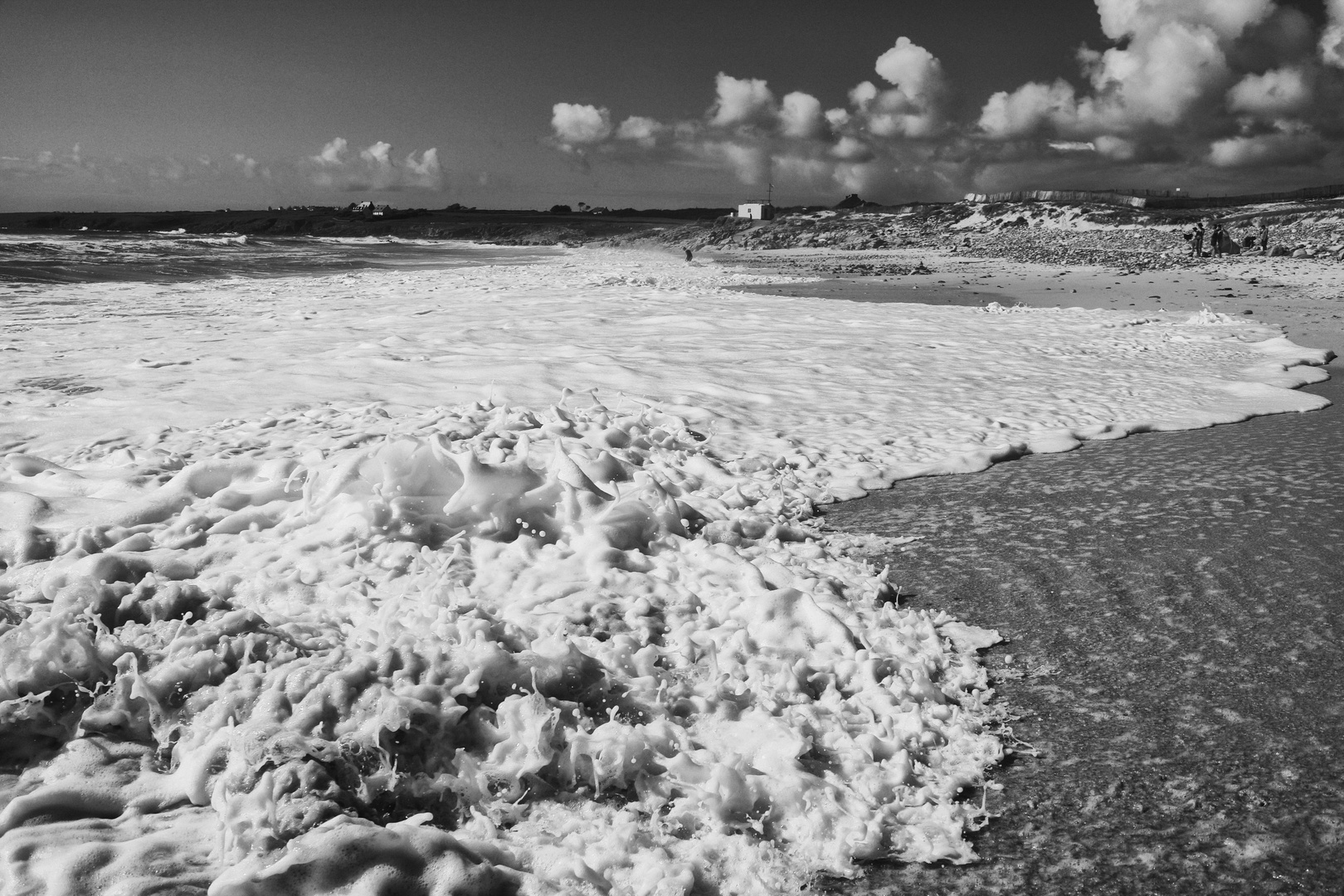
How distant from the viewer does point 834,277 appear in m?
20.5

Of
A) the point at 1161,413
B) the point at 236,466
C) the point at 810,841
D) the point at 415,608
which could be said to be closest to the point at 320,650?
the point at 415,608

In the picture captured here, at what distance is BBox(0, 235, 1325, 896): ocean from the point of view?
207 cm

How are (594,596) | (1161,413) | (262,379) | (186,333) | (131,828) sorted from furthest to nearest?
(186,333)
(262,379)
(1161,413)
(594,596)
(131,828)

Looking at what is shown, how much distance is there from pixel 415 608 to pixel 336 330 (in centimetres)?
760

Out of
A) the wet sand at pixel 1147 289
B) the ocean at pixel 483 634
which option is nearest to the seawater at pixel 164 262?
the wet sand at pixel 1147 289

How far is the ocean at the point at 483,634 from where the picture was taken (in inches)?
81.6

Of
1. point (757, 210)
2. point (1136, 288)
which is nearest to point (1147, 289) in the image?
point (1136, 288)

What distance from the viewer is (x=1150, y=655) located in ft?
9.66

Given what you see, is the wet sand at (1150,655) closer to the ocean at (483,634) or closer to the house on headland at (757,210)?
the ocean at (483,634)

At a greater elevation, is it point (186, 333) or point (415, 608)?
point (186, 333)

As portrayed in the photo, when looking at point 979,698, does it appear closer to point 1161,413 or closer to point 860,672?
point 860,672

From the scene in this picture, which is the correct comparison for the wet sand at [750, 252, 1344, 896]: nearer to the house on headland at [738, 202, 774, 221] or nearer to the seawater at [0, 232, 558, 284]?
the seawater at [0, 232, 558, 284]

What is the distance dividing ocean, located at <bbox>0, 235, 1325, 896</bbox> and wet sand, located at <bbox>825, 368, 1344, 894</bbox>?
0.16m

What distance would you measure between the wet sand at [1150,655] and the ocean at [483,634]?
0.51 ft
